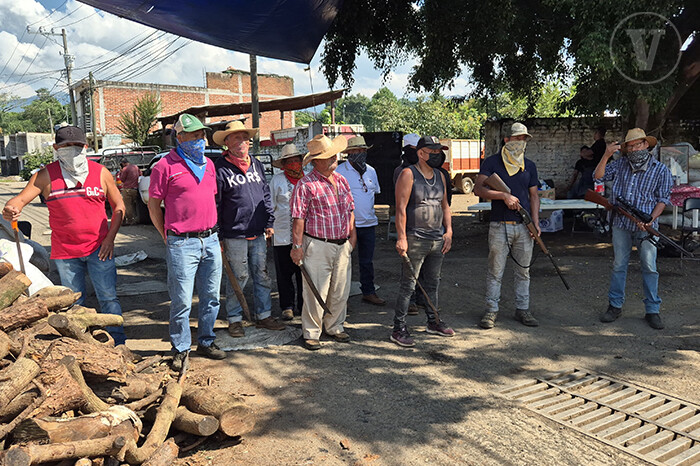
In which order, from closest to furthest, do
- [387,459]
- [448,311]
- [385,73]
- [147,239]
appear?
1. [387,459]
2. [448,311]
3. [385,73]
4. [147,239]

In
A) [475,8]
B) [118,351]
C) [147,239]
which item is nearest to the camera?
[118,351]

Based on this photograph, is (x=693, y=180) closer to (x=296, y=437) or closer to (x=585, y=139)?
(x=585, y=139)

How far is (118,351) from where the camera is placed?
14.0ft

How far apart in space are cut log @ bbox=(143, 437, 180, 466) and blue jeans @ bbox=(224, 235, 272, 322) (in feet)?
7.94

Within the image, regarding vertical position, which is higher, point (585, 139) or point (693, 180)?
point (585, 139)

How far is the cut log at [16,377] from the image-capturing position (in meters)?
3.23

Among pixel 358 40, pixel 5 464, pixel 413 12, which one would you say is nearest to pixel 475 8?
pixel 413 12

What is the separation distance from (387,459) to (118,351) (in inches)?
86.0

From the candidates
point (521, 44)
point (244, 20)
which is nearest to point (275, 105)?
point (521, 44)

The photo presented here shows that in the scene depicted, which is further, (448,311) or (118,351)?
(448,311)

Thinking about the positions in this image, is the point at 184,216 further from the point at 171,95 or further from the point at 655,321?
the point at 171,95

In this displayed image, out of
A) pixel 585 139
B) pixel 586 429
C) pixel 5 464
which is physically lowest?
pixel 586 429

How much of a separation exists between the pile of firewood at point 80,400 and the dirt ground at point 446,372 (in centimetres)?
24

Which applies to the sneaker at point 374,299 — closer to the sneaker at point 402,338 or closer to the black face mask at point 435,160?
the sneaker at point 402,338
